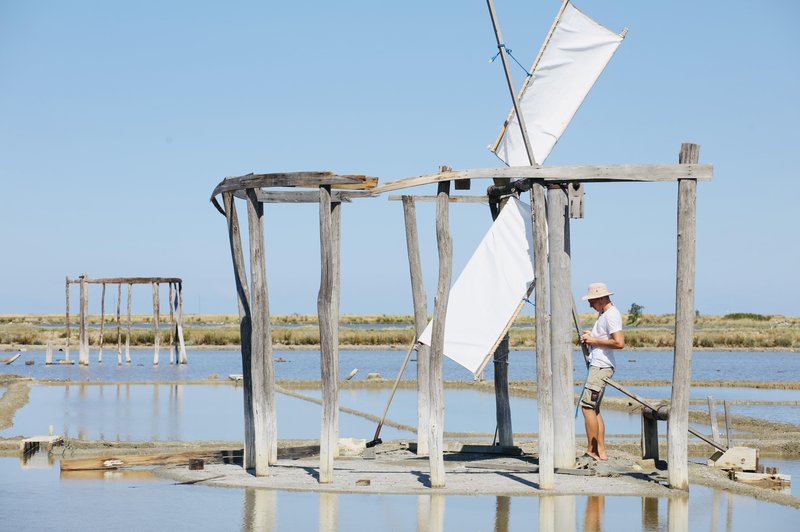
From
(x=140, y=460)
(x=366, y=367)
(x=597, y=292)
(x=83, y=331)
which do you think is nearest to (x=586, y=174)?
(x=597, y=292)

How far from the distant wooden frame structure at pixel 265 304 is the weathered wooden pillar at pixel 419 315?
1064 millimetres

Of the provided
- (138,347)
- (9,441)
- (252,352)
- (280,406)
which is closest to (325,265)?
(252,352)

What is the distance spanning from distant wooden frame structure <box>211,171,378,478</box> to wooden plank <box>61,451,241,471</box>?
1.02 metres

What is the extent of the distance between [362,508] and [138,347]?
141 ft

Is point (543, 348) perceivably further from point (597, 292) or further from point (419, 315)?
point (419, 315)

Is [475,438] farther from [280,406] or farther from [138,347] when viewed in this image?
[138,347]

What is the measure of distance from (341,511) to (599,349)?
3657mm

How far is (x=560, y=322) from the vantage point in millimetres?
11516

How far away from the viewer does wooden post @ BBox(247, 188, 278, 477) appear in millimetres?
11383

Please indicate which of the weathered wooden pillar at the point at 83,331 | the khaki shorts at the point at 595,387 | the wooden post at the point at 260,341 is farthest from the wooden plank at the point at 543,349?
the weathered wooden pillar at the point at 83,331

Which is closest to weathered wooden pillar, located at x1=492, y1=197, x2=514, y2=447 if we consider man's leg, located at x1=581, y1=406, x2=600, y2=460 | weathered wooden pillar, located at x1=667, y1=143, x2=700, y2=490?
man's leg, located at x1=581, y1=406, x2=600, y2=460

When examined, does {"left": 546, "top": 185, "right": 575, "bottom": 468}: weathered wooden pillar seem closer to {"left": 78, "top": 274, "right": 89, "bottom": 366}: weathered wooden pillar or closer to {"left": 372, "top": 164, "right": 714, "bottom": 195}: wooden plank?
{"left": 372, "top": 164, "right": 714, "bottom": 195}: wooden plank

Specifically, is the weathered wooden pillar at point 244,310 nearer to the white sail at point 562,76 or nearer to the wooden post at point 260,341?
the wooden post at point 260,341

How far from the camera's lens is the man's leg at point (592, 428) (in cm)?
1189
